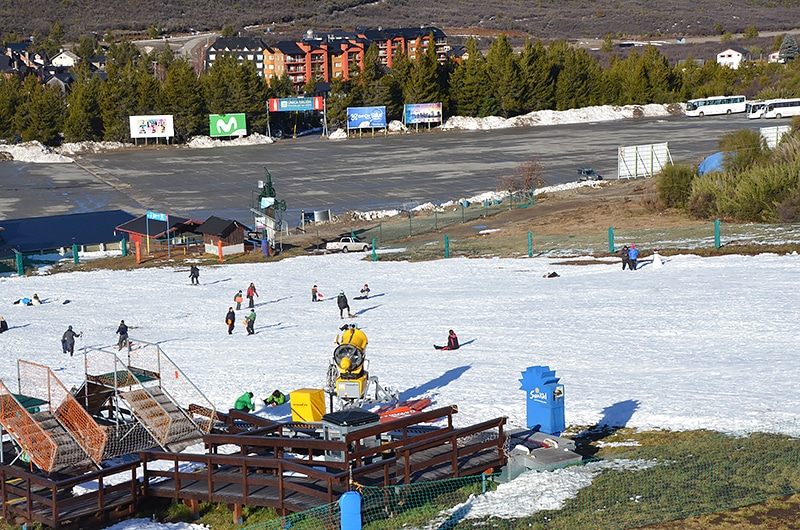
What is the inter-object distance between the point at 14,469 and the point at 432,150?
8802 cm

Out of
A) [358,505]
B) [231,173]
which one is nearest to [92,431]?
[358,505]

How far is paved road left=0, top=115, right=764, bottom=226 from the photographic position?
75562 millimetres

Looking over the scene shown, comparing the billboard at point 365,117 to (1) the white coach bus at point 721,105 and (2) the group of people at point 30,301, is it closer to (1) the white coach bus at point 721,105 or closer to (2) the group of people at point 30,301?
(1) the white coach bus at point 721,105

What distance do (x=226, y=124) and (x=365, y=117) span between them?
1584cm

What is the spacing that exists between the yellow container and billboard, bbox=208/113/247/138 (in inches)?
3912

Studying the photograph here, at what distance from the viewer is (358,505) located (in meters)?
13.9

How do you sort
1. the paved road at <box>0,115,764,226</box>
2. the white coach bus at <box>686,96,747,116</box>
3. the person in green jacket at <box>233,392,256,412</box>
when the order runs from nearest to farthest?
the person in green jacket at <box>233,392,256,412</box> → the paved road at <box>0,115,764,226</box> → the white coach bus at <box>686,96,747,116</box>

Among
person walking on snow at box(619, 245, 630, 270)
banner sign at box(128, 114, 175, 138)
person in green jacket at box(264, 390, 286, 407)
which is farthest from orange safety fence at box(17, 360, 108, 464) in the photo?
banner sign at box(128, 114, 175, 138)

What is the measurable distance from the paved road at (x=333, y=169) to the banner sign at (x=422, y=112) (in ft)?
13.5

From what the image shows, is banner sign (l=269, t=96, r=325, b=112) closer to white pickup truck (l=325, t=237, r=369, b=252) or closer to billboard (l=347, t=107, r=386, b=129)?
billboard (l=347, t=107, r=386, b=129)

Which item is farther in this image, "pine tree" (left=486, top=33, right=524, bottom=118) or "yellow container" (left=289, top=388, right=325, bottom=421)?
"pine tree" (left=486, top=33, right=524, bottom=118)

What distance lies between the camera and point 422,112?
126438 mm

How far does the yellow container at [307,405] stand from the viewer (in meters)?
22.0

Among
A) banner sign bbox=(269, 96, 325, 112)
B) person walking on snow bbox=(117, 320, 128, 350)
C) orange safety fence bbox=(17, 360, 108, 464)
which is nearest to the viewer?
orange safety fence bbox=(17, 360, 108, 464)
